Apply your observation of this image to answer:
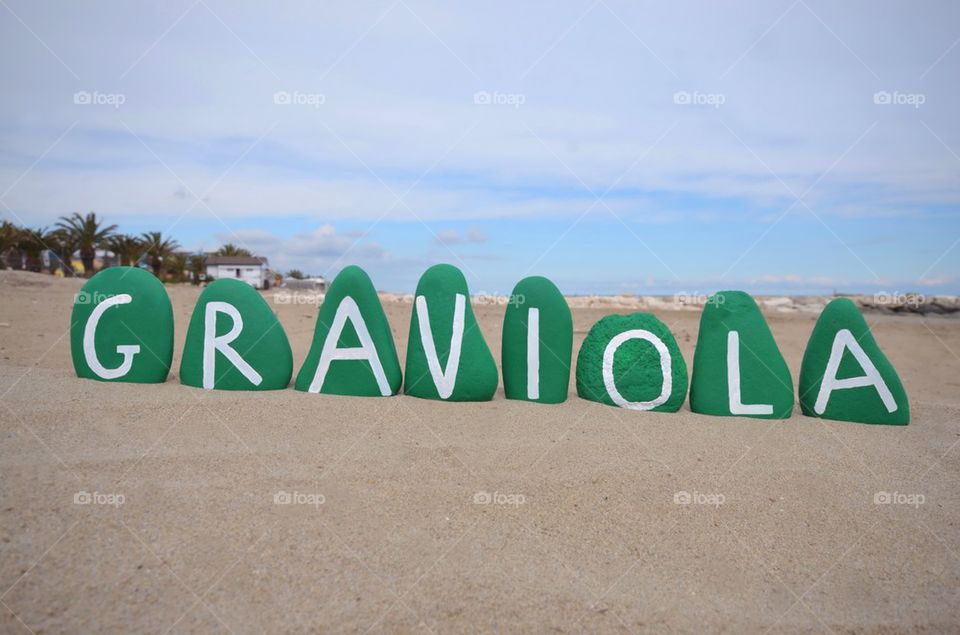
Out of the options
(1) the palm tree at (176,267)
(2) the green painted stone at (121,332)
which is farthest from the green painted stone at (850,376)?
(1) the palm tree at (176,267)

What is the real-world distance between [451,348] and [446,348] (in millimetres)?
56

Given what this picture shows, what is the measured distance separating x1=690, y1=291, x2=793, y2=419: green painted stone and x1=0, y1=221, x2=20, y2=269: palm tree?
2609 cm

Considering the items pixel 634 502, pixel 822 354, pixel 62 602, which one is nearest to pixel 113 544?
pixel 62 602

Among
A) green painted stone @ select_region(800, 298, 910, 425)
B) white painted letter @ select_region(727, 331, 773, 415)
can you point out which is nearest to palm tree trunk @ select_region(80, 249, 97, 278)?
white painted letter @ select_region(727, 331, 773, 415)

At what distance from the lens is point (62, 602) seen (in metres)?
3.29

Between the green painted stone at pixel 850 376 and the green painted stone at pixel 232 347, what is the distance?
227 inches

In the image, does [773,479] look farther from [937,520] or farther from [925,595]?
[925,595]

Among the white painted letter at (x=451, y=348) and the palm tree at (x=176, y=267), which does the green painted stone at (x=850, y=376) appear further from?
the palm tree at (x=176, y=267)

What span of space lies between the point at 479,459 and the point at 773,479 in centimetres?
232

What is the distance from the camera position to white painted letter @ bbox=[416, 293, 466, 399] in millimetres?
6980

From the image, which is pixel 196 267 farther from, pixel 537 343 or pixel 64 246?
pixel 537 343

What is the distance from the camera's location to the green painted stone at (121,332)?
7277 mm

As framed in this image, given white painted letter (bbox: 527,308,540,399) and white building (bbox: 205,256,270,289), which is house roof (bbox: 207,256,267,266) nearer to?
white building (bbox: 205,256,270,289)

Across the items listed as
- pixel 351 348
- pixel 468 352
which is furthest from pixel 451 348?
pixel 351 348
